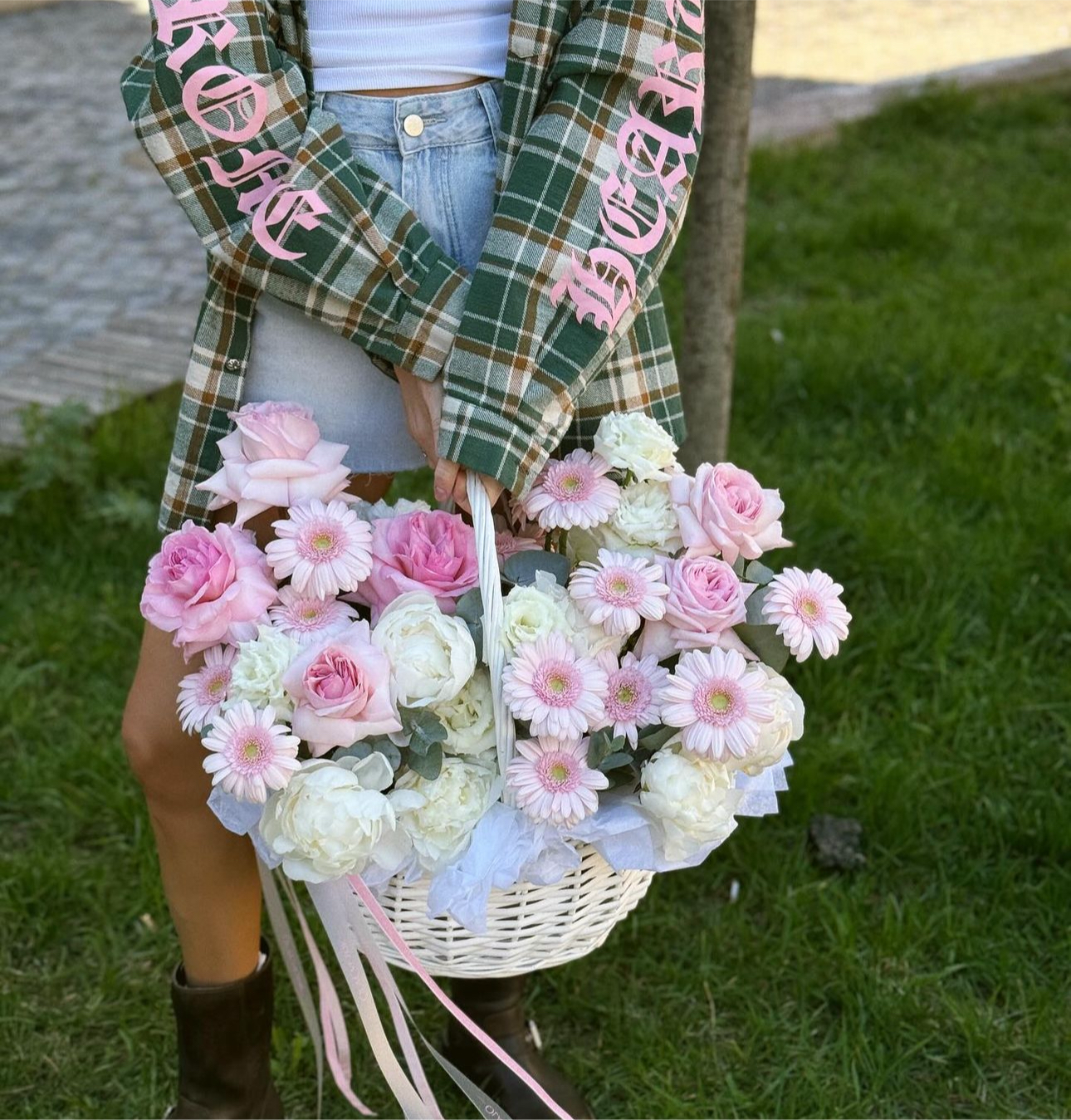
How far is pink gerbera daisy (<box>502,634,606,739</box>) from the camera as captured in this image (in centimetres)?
148

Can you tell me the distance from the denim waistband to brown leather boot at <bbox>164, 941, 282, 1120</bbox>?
44.8 inches

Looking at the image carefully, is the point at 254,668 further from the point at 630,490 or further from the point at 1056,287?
the point at 1056,287

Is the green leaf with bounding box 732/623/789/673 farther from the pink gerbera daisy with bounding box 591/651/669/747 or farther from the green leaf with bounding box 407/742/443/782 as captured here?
the green leaf with bounding box 407/742/443/782

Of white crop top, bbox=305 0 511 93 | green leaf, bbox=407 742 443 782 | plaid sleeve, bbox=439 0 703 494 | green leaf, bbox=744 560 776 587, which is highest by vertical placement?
white crop top, bbox=305 0 511 93

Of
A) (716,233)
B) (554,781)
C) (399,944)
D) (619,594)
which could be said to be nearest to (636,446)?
Result: (619,594)

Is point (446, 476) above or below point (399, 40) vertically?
below

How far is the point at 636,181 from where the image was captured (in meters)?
1.68

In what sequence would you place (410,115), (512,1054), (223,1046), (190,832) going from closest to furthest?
1. (410,115)
2. (190,832)
3. (223,1046)
4. (512,1054)

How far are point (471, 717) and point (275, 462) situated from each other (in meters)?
0.37

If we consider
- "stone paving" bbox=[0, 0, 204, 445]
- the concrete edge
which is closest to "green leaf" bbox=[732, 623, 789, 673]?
"stone paving" bbox=[0, 0, 204, 445]

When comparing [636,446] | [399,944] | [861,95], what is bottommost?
[861,95]

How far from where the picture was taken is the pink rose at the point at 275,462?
1602mm

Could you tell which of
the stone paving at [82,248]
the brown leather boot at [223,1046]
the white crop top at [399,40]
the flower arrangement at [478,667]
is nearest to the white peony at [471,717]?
the flower arrangement at [478,667]

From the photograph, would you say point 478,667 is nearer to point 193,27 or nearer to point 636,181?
point 636,181
